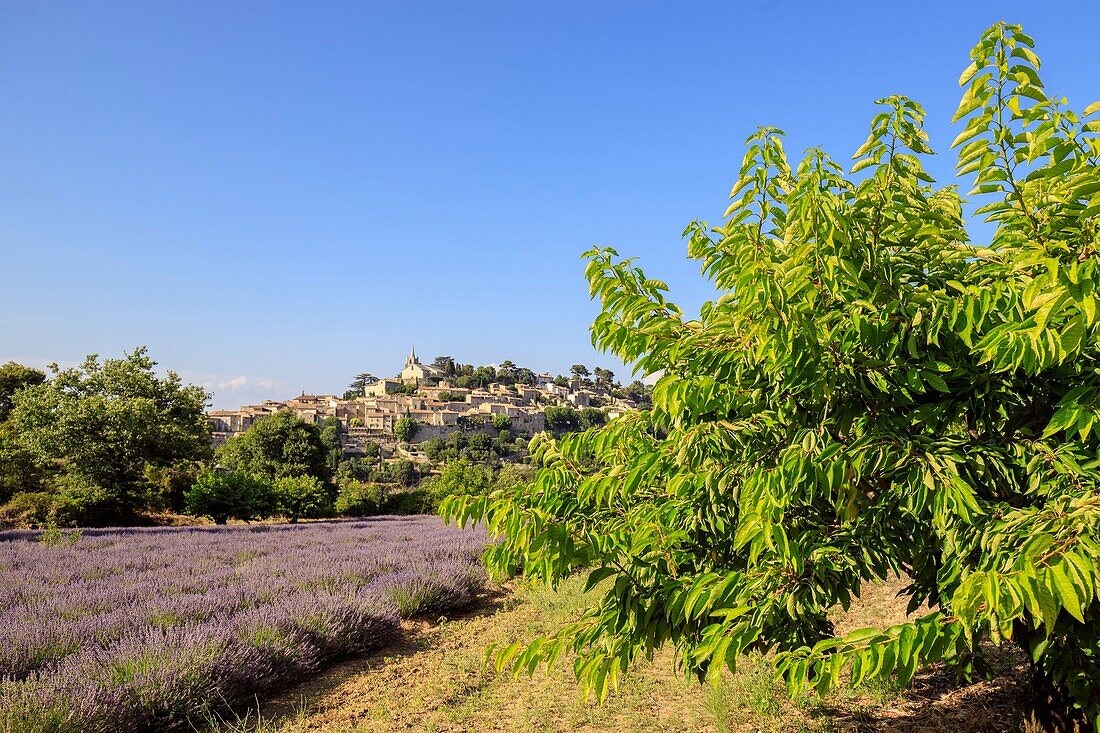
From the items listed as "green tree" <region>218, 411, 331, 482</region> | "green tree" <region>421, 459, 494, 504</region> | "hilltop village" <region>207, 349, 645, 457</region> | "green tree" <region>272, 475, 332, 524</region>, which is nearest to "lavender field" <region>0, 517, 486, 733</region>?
"green tree" <region>272, 475, 332, 524</region>

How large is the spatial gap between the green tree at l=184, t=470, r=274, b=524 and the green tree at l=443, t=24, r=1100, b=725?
23461 mm

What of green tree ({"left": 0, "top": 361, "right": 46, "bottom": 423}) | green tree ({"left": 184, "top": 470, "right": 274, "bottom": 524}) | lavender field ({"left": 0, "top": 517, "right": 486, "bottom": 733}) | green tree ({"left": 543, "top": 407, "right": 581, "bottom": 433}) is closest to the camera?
lavender field ({"left": 0, "top": 517, "right": 486, "bottom": 733})

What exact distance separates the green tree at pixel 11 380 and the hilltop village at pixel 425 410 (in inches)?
2299

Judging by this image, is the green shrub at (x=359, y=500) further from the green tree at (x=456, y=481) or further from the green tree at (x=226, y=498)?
the green tree at (x=226, y=498)

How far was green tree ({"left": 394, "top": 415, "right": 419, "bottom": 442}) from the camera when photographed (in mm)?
117562

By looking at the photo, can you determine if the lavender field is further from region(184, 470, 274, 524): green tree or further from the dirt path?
region(184, 470, 274, 524): green tree

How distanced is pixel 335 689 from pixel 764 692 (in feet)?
13.5

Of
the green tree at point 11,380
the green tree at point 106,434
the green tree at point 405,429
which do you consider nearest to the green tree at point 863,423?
the green tree at point 106,434

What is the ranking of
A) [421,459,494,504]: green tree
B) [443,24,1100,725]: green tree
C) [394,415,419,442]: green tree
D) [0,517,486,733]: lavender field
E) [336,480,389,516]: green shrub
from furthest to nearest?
[394,415,419,442]: green tree → [421,459,494,504]: green tree → [336,480,389,516]: green shrub → [0,517,486,733]: lavender field → [443,24,1100,725]: green tree

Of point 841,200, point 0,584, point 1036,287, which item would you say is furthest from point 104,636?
point 1036,287

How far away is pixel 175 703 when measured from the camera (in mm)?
5035

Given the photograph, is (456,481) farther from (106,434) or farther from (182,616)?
(182,616)

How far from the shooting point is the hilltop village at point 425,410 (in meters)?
122

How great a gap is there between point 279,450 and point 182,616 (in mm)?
32667
